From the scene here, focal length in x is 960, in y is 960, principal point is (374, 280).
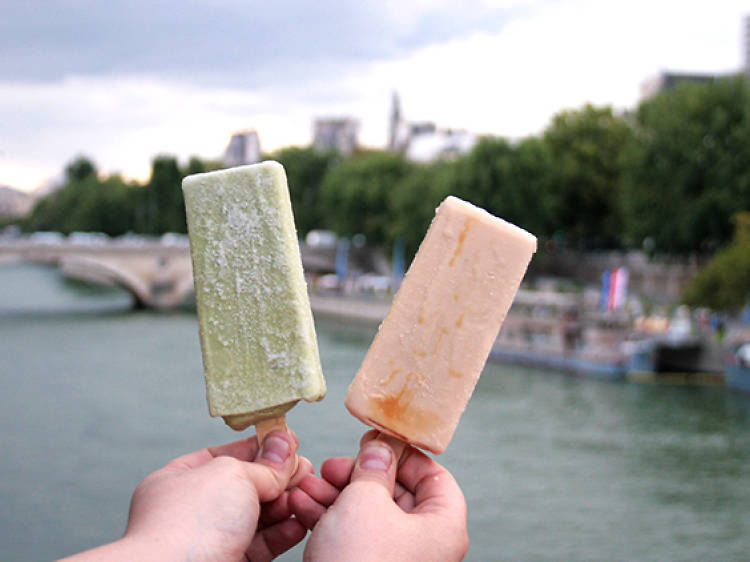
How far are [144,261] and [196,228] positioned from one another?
118ft

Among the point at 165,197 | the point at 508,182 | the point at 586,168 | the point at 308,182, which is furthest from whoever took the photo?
the point at 165,197

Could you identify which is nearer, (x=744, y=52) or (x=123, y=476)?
(x=123, y=476)

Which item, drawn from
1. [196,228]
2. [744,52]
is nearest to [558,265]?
[196,228]

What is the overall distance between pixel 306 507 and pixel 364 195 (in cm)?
4012

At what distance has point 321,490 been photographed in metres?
2.31

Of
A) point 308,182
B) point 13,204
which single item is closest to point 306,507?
point 308,182

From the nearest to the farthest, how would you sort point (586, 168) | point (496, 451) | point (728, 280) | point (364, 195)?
1. point (496, 451)
2. point (728, 280)
3. point (586, 168)
4. point (364, 195)

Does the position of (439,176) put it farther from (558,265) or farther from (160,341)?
(160,341)

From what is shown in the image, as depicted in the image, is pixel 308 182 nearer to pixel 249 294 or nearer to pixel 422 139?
pixel 422 139

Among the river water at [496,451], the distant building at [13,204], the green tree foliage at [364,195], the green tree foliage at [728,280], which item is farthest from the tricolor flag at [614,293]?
the distant building at [13,204]

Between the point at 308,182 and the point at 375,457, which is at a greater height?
the point at 375,457

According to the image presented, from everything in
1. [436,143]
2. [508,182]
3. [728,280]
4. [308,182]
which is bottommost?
[728,280]

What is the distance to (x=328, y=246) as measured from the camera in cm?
4441

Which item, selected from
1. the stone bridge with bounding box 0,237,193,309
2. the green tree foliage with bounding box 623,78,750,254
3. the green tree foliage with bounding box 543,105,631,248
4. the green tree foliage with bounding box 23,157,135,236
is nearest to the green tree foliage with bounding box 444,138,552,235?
the green tree foliage with bounding box 543,105,631,248
